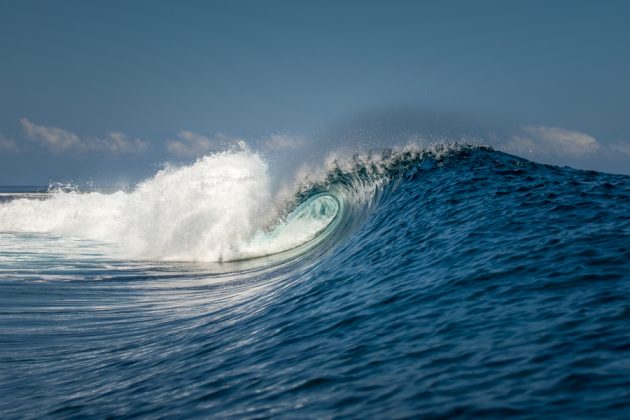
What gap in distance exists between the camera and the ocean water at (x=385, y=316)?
4543 mm

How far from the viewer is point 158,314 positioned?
10.4 metres

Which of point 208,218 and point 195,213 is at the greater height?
point 195,213

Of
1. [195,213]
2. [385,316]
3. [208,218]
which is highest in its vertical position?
[195,213]

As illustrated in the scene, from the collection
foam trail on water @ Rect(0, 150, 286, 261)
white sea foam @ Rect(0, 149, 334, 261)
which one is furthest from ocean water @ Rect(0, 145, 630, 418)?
foam trail on water @ Rect(0, 150, 286, 261)

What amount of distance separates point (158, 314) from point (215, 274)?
568 centimetres

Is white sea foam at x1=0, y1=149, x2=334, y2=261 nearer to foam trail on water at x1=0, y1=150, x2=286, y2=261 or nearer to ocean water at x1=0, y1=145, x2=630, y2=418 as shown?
foam trail on water at x1=0, y1=150, x2=286, y2=261

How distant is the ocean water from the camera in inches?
179

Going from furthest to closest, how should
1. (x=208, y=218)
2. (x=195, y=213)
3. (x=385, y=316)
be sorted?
1. (x=195, y=213)
2. (x=208, y=218)
3. (x=385, y=316)

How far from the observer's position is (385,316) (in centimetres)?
668

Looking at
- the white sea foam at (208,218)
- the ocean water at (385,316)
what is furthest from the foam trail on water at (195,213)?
the ocean water at (385,316)

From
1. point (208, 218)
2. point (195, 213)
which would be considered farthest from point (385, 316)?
point (195, 213)

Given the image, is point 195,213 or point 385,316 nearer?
point 385,316

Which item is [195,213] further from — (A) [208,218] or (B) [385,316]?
(B) [385,316]

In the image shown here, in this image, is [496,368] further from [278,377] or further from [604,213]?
[604,213]
